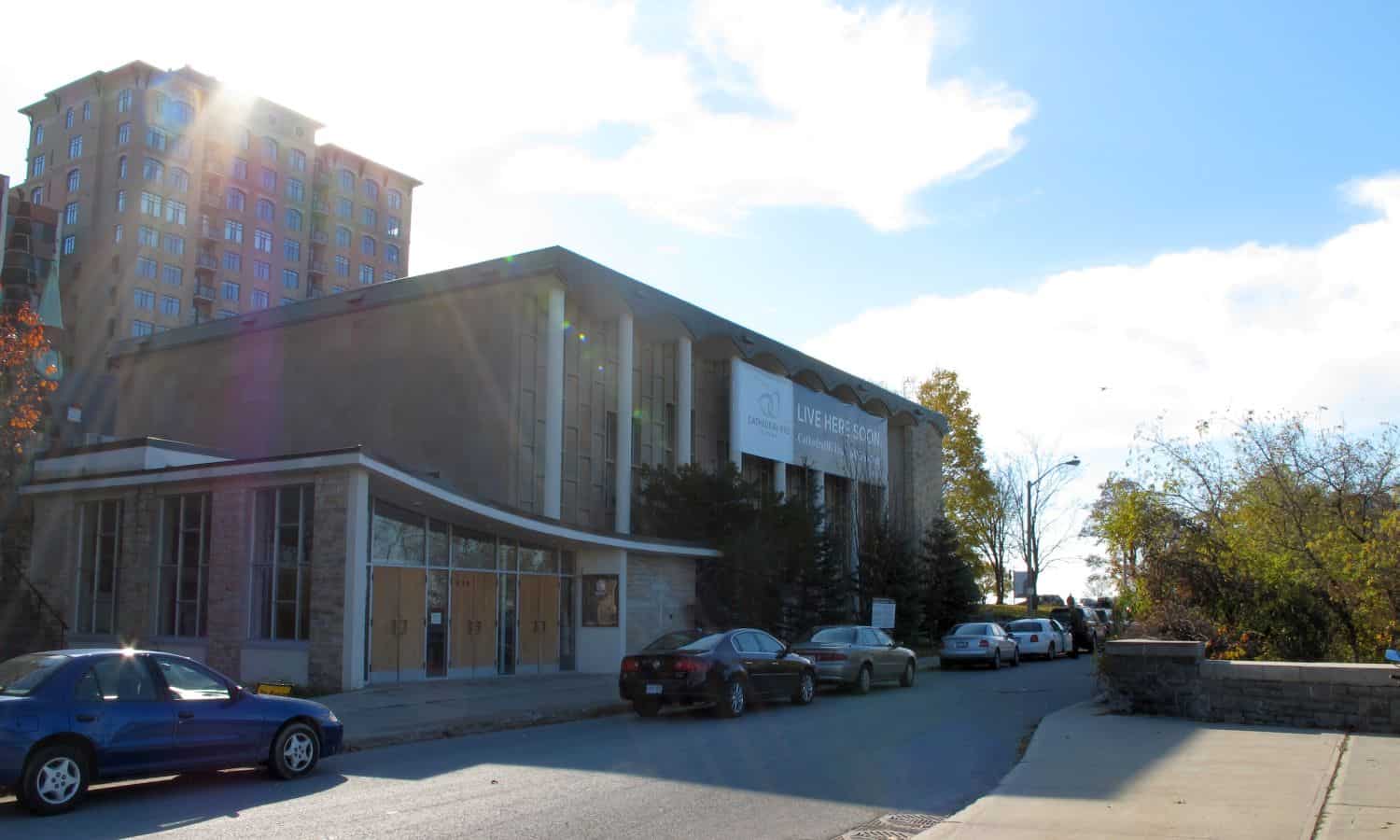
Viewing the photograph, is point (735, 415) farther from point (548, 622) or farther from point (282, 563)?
point (282, 563)

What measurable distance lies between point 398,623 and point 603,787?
39.7 feet

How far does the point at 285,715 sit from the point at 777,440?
29454mm

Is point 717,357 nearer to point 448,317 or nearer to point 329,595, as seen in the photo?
point 448,317

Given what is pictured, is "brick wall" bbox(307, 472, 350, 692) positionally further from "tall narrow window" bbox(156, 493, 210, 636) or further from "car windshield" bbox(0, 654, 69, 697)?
"car windshield" bbox(0, 654, 69, 697)

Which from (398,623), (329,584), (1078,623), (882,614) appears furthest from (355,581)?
(1078,623)

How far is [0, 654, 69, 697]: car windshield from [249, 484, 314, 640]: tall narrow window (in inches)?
429

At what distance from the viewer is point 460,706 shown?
1764cm

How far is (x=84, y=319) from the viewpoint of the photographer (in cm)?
6994

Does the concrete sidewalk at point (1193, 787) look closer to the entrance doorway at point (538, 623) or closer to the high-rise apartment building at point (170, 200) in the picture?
the entrance doorway at point (538, 623)

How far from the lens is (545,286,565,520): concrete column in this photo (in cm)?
2844

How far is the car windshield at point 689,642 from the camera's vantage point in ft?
57.2

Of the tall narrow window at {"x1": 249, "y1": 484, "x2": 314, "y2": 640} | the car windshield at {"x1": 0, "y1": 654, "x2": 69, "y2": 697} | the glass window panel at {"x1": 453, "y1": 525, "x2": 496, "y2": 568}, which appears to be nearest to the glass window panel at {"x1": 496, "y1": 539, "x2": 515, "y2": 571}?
the glass window panel at {"x1": 453, "y1": 525, "x2": 496, "y2": 568}

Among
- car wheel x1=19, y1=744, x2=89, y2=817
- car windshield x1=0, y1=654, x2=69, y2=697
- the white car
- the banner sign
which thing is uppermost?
the banner sign

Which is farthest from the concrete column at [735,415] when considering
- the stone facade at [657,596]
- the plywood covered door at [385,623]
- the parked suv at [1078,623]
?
the plywood covered door at [385,623]
